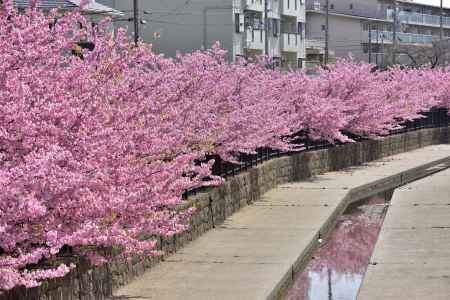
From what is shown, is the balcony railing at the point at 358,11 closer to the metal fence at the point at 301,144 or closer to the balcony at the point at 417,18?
the balcony at the point at 417,18

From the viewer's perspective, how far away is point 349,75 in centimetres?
2469

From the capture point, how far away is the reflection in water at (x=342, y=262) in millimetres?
10406

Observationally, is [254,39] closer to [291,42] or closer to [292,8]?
[291,42]

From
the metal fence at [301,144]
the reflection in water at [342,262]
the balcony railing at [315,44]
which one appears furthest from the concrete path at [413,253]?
the balcony railing at [315,44]

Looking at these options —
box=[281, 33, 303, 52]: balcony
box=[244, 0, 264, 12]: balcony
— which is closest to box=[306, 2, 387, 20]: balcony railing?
box=[281, 33, 303, 52]: balcony

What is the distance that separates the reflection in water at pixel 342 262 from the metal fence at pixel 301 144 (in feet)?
6.59

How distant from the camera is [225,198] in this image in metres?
13.7

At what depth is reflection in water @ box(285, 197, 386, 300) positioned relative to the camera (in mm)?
10406

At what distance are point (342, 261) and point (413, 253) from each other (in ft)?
3.96

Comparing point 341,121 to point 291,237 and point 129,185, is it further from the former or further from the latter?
point 129,185

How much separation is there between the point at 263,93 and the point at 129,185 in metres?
10.3

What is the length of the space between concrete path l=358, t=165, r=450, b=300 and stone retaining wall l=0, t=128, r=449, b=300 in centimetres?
242

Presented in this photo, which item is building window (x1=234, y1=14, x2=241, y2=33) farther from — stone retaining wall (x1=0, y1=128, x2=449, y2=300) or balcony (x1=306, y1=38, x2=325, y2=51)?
stone retaining wall (x1=0, y1=128, x2=449, y2=300)

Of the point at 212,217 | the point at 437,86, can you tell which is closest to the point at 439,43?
the point at 437,86
